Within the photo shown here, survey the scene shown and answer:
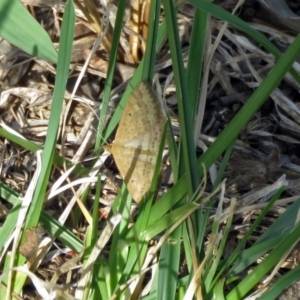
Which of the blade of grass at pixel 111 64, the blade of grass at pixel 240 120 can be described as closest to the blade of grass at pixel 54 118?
the blade of grass at pixel 111 64

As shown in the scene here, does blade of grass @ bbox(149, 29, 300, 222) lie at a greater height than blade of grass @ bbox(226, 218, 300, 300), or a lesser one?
greater

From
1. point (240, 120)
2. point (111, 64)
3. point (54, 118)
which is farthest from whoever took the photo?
point (111, 64)

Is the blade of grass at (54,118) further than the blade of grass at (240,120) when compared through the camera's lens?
Yes

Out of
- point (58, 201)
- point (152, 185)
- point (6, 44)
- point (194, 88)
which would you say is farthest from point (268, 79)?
point (6, 44)

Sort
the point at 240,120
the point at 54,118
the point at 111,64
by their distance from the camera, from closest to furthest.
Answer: the point at 240,120 → the point at 54,118 → the point at 111,64

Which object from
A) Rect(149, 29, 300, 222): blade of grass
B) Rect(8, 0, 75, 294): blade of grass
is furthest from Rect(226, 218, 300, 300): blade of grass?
Rect(8, 0, 75, 294): blade of grass

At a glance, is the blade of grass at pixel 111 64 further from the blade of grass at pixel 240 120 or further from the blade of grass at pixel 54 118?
the blade of grass at pixel 240 120

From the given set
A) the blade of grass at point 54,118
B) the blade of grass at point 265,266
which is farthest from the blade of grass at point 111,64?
the blade of grass at point 265,266

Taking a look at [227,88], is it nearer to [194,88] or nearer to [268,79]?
[194,88]

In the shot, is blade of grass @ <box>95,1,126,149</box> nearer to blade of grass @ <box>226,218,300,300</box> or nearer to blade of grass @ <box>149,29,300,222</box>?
blade of grass @ <box>149,29,300,222</box>

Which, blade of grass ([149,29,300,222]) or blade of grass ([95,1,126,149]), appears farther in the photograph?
blade of grass ([95,1,126,149])

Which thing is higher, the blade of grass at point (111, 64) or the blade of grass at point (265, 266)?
the blade of grass at point (111, 64)

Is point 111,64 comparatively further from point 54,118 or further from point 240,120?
point 240,120

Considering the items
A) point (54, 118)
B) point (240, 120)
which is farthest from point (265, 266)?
point (54, 118)
